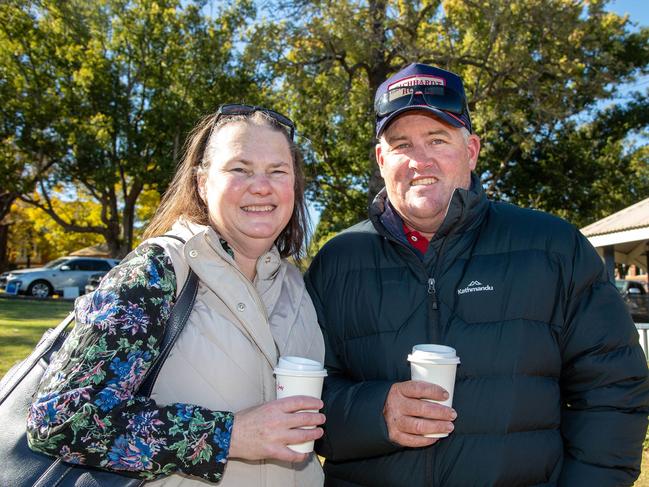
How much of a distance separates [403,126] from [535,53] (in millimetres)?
17741

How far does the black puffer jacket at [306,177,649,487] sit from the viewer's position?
2.12m


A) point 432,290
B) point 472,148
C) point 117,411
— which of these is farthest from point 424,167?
point 117,411

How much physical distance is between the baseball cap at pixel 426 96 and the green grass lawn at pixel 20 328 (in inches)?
243

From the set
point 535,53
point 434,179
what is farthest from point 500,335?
point 535,53

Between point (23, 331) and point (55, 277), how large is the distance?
47.9 feet

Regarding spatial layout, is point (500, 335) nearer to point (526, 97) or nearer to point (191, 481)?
point (191, 481)

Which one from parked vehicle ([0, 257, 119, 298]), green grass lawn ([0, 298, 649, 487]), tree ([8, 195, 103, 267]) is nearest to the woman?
green grass lawn ([0, 298, 649, 487])

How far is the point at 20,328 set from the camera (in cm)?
1081

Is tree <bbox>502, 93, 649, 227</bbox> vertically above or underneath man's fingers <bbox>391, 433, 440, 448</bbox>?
above

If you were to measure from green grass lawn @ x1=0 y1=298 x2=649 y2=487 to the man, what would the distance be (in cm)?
343

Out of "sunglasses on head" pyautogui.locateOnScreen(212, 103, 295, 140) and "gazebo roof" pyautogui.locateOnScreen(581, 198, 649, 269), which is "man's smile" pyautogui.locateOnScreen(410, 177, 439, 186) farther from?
"gazebo roof" pyautogui.locateOnScreen(581, 198, 649, 269)

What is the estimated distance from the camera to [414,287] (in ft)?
7.73

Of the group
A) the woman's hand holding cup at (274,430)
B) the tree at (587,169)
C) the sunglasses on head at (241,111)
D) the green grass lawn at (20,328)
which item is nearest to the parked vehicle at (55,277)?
the green grass lawn at (20,328)

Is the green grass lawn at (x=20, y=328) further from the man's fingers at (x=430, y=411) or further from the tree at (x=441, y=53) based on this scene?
the tree at (x=441, y=53)
